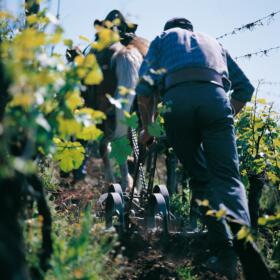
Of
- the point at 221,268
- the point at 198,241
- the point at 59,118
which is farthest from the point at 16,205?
the point at 198,241

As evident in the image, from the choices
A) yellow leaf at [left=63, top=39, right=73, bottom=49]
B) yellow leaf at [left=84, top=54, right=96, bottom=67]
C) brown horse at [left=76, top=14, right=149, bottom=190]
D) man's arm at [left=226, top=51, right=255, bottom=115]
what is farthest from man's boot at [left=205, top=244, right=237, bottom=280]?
brown horse at [left=76, top=14, right=149, bottom=190]

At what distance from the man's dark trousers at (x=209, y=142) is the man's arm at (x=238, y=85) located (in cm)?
43

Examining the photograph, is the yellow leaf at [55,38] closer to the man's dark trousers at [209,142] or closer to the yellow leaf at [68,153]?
the yellow leaf at [68,153]

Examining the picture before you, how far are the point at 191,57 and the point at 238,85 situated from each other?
0.57 metres

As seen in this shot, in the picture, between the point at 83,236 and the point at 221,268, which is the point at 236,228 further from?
the point at 83,236

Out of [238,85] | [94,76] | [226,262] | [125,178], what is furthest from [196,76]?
[125,178]

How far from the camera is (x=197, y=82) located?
3139mm

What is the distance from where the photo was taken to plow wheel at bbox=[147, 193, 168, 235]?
359 cm

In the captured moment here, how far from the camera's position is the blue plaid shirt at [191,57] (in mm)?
3166

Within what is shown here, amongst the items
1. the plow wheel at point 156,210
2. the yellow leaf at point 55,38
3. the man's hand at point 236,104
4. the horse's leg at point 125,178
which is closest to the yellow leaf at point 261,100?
the man's hand at point 236,104

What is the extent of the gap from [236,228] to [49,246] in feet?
3.55

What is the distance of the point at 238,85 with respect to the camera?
11.7ft

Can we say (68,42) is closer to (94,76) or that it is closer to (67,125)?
(94,76)

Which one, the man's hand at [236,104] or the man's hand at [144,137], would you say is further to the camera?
the man's hand at [144,137]
